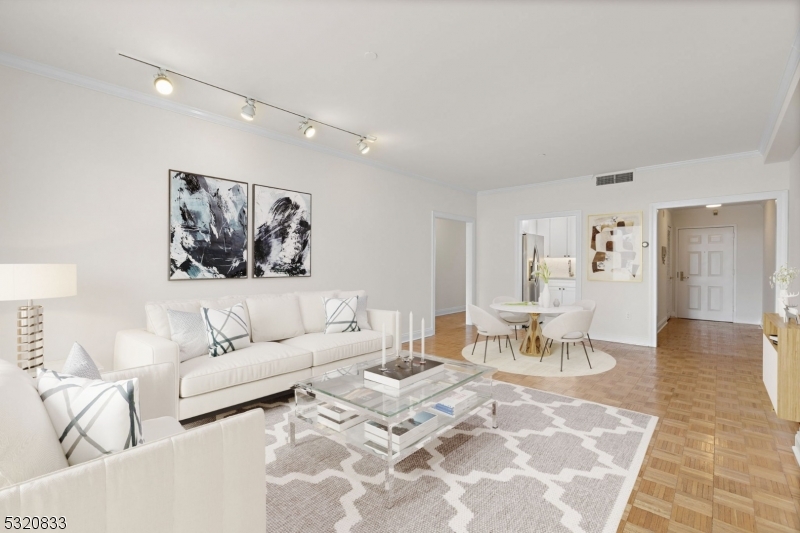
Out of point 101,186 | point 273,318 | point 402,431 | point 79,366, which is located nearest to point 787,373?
point 402,431

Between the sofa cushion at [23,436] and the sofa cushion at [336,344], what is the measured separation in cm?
229

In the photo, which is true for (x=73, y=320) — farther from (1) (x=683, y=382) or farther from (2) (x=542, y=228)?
(2) (x=542, y=228)

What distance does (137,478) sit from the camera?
3.37 ft

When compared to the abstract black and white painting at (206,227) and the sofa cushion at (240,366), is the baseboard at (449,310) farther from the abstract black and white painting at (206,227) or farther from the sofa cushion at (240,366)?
the sofa cushion at (240,366)

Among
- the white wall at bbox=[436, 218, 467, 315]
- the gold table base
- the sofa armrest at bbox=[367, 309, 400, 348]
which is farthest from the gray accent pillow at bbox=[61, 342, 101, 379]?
the white wall at bbox=[436, 218, 467, 315]

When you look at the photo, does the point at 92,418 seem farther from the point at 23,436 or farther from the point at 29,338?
the point at 29,338

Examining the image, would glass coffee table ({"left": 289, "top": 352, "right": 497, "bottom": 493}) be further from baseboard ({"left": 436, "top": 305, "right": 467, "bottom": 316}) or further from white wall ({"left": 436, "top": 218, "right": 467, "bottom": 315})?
white wall ({"left": 436, "top": 218, "right": 467, "bottom": 315})

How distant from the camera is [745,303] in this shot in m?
7.63

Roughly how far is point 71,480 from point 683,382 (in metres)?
4.91

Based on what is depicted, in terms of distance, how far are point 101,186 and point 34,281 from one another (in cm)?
119

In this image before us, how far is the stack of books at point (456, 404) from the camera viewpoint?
8.00ft

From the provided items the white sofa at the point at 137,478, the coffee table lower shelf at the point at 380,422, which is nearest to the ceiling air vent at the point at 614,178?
the coffee table lower shelf at the point at 380,422

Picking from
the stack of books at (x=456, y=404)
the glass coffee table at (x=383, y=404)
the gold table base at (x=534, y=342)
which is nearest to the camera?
the glass coffee table at (x=383, y=404)

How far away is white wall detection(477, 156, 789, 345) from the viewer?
4969mm
